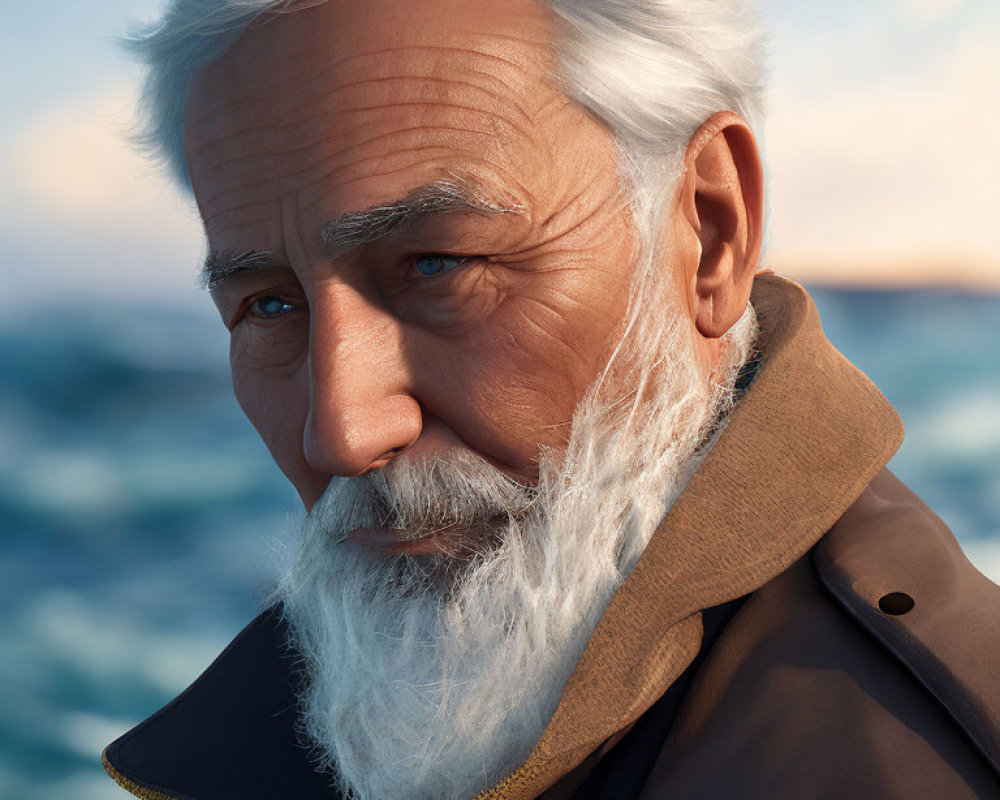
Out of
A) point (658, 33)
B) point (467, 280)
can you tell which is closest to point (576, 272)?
point (467, 280)

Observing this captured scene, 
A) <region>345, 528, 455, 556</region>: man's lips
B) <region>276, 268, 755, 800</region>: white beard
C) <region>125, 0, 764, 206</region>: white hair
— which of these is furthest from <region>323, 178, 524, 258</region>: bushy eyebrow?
<region>345, 528, 455, 556</region>: man's lips

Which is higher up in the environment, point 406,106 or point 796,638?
point 406,106

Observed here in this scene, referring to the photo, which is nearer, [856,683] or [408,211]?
[856,683]

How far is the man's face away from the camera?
1.75 meters

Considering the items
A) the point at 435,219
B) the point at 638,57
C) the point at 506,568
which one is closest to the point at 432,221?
the point at 435,219

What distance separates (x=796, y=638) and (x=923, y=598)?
0.19 m

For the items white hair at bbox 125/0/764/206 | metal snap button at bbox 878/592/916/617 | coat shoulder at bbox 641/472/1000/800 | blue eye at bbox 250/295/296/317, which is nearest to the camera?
coat shoulder at bbox 641/472/1000/800

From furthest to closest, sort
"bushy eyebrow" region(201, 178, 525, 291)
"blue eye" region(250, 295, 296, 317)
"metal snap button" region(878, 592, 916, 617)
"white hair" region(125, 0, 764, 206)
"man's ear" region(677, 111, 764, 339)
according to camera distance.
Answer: "blue eye" region(250, 295, 296, 317) → "man's ear" region(677, 111, 764, 339) → "white hair" region(125, 0, 764, 206) → "bushy eyebrow" region(201, 178, 525, 291) → "metal snap button" region(878, 592, 916, 617)

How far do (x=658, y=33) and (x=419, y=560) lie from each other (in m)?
1.10

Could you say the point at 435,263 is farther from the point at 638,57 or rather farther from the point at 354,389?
the point at 638,57

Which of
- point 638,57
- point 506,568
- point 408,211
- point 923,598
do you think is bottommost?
point 923,598

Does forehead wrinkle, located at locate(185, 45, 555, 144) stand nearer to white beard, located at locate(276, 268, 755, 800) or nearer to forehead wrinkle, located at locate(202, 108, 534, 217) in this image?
forehead wrinkle, located at locate(202, 108, 534, 217)

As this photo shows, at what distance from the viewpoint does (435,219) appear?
1750 millimetres

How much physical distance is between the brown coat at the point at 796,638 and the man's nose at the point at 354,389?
1.58 ft
